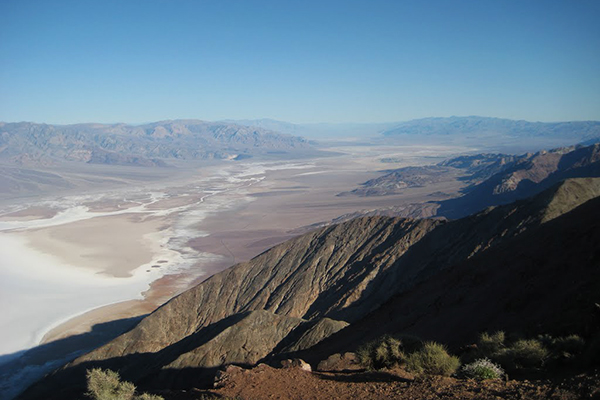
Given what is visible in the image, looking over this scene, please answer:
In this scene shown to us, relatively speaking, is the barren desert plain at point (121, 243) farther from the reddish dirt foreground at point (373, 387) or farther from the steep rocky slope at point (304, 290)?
the reddish dirt foreground at point (373, 387)

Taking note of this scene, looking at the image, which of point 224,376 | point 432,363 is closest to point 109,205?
point 224,376

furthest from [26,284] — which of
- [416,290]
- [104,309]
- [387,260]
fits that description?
[416,290]

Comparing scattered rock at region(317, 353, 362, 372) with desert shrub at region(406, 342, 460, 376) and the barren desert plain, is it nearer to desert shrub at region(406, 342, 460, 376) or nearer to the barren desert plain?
desert shrub at region(406, 342, 460, 376)

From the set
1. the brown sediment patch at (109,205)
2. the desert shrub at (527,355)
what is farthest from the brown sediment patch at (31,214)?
the desert shrub at (527,355)

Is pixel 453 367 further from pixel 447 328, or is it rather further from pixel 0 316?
pixel 0 316

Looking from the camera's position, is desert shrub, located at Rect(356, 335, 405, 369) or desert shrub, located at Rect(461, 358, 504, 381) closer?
desert shrub, located at Rect(461, 358, 504, 381)

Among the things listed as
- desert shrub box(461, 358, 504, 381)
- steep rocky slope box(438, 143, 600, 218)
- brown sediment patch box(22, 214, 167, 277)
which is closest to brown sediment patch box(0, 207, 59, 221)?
brown sediment patch box(22, 214, 167, 277)

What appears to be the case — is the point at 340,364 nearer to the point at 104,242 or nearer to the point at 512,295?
the point at 512,295
